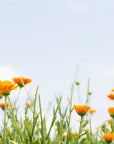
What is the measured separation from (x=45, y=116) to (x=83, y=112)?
26 cm

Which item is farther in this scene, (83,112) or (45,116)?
(83,112)

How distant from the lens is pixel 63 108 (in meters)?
1.23

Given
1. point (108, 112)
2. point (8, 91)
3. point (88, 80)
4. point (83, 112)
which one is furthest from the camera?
point (108, 112)

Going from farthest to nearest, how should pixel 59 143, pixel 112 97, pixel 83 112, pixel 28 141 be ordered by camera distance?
pixel 112 97
pixel 83 112
pixel 59 143
pixel 28 141

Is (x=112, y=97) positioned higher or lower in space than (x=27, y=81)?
lower

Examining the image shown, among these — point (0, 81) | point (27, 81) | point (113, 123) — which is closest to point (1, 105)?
point (27, 81)

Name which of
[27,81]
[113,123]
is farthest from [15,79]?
[113,123]

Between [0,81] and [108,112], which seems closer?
[0,81]

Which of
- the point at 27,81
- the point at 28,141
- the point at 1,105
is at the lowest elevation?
the point at 1,105

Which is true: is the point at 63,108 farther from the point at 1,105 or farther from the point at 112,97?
the point at 1,105

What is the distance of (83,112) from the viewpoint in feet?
3.85

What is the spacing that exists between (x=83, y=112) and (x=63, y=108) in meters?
0.10

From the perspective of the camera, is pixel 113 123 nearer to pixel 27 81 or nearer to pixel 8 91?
pixel 27 81

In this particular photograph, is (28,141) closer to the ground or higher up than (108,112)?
higher up
